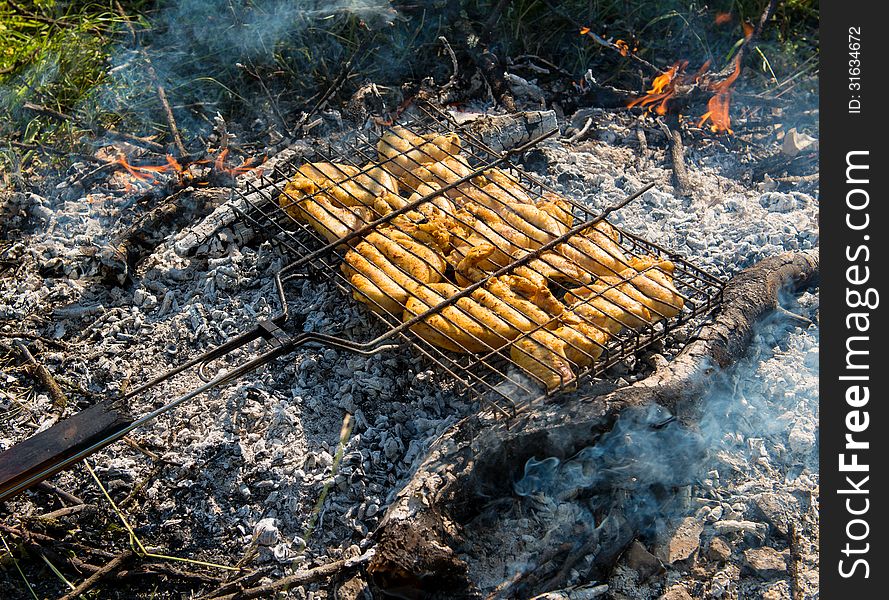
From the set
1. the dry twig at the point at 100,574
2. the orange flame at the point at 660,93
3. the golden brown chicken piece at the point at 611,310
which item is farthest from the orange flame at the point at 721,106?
the dry twig at the point at 100,574

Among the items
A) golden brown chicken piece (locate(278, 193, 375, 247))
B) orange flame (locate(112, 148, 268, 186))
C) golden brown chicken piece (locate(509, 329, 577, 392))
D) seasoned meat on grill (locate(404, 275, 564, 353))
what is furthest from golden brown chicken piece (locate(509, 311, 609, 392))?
orange flame (locate(112, 148, 268, 186))

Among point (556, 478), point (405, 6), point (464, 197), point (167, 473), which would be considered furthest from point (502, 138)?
point (167, 473)

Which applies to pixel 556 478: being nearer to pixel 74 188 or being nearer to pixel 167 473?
pixel 167 473

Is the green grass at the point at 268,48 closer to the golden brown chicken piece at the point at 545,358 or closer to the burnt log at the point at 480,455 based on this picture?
the golden brown chicken piece at the point at 545,358

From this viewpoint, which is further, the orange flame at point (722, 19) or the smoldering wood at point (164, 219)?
the orange flame at point (722, 19)

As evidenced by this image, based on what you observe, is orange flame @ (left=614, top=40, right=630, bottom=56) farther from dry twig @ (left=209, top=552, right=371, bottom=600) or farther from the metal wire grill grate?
dry twig @ (left=209, top=552, right=371, bottom=600)
